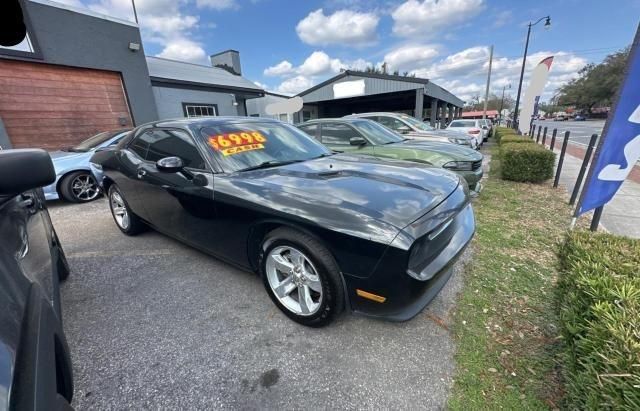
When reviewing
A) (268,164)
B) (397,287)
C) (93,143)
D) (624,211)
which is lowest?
(624,211)

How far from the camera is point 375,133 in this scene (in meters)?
5.56

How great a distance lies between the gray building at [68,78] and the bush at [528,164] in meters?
11.1

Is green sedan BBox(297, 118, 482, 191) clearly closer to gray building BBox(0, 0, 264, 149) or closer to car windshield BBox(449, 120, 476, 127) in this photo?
gray building BBox(0, 0, 264, 149)

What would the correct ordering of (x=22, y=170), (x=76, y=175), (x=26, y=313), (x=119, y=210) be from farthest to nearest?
(x=76, y=175), (x=119, y=210), (x=22, y=170), (x=26, y=313)

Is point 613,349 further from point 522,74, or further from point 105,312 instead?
point 522,74

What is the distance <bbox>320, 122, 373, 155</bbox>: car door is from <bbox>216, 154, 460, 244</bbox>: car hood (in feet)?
8.43

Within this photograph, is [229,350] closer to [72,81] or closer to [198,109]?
[72,81]

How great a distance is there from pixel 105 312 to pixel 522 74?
27.8 m

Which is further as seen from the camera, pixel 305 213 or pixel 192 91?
pixel 192 91

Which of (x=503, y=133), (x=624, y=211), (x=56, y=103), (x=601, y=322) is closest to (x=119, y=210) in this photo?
(x=601, y=322)

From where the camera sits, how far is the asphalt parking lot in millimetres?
1740

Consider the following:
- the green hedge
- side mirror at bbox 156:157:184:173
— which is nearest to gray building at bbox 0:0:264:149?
side mirror at bbox 156:157:184:173

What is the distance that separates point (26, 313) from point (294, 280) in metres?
1.49

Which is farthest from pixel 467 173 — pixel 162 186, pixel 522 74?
pixel 522 74
